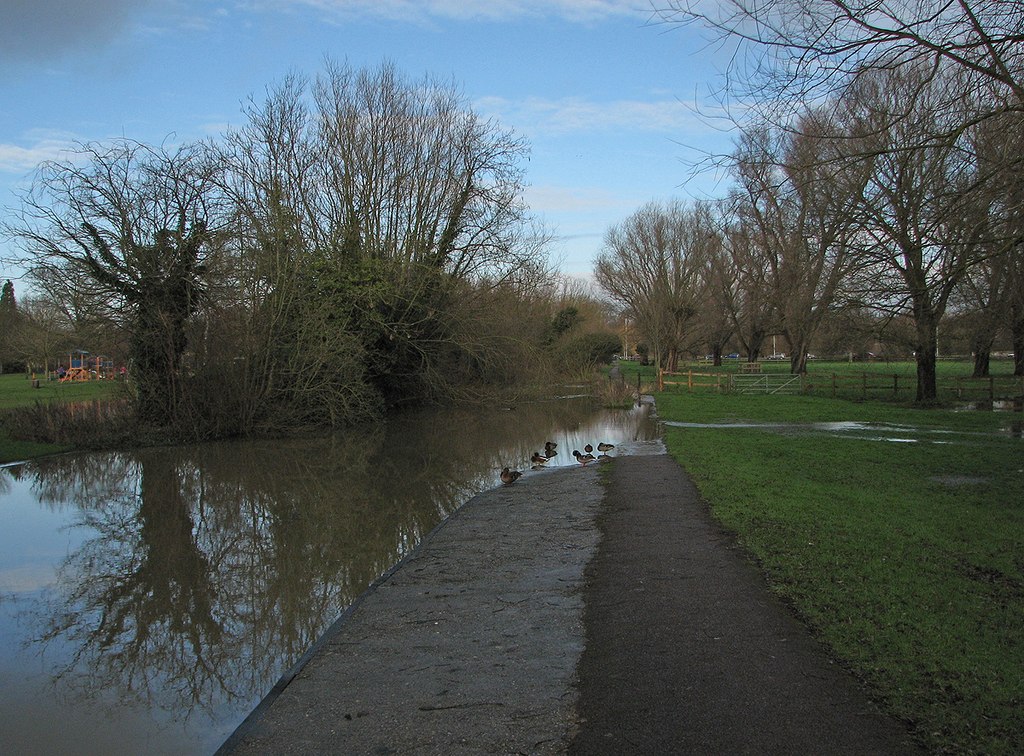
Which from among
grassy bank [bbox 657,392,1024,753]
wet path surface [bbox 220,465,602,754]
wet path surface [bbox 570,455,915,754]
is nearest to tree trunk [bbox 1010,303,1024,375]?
grassy bank [bbox 657,392,1024,753]

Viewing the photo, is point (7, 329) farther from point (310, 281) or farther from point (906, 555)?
point (906, 555)

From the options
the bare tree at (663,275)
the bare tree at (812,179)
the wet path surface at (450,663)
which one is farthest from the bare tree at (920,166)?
the bare tree at (663,275)

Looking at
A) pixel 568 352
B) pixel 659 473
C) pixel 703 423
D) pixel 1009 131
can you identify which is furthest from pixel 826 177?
pixel 568 352

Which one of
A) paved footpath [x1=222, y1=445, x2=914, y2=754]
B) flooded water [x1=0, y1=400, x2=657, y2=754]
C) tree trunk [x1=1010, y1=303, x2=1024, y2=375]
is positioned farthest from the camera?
tree trunk [x1=1010, y1=303, x2=1024, y2=375]

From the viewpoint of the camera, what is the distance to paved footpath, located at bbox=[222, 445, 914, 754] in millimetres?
4121

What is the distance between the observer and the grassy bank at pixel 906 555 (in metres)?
4.38

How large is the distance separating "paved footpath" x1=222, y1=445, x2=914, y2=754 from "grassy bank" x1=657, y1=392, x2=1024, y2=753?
0.30m

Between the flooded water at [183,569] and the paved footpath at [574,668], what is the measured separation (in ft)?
2.27

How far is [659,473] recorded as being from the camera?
44.8 feet

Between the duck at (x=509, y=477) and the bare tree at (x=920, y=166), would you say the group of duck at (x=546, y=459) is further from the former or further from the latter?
the bare tree at (x=920, y=166)

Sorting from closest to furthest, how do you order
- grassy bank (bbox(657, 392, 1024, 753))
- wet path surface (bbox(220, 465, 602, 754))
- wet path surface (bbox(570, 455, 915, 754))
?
wet path surface (bbox(570, 455, 915, 754))
wet path surface (bbox(220, 465, 602, 754))
grassy bank (bbox(657, 392, 1024, 753))

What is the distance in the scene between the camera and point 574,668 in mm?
5113

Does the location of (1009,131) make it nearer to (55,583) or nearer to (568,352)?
(55,583)

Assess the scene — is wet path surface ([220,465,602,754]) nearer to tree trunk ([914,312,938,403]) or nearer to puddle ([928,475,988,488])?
puddle ([928,475,988,488])
